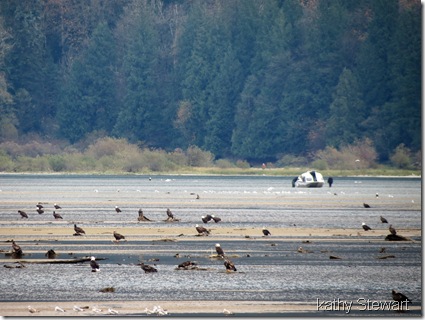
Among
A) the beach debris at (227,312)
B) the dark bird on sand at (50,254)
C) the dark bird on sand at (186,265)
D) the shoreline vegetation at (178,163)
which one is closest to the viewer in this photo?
the beach debris at (227,312)

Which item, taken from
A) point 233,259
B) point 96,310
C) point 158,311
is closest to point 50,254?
point 233,259

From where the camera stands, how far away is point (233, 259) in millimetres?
30031

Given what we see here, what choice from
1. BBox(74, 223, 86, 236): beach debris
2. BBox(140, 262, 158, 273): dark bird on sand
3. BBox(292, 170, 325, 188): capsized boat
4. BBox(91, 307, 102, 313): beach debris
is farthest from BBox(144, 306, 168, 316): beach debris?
BBox(292, 170, 325, 188): capsized boat

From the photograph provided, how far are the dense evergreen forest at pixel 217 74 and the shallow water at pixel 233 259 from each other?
47.4m

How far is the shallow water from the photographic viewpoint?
963 inches

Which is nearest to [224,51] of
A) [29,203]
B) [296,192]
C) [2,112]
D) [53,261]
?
[2,112]

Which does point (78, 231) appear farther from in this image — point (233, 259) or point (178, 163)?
point (178, 163)

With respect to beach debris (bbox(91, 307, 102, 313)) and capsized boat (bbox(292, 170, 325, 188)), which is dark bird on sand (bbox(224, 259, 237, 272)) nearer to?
beach debris (bbox(91, 307, 102, 313))

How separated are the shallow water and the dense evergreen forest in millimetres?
47394

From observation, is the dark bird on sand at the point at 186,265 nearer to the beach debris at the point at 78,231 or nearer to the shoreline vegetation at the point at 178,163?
the beach debris at the point at 78,231

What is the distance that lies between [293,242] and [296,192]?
34996 mm

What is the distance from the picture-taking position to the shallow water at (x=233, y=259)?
24453 mm

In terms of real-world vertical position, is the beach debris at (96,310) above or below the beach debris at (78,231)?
above

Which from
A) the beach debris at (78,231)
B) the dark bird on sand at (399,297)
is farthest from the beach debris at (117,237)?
the dark bird on sand at (399,297)
